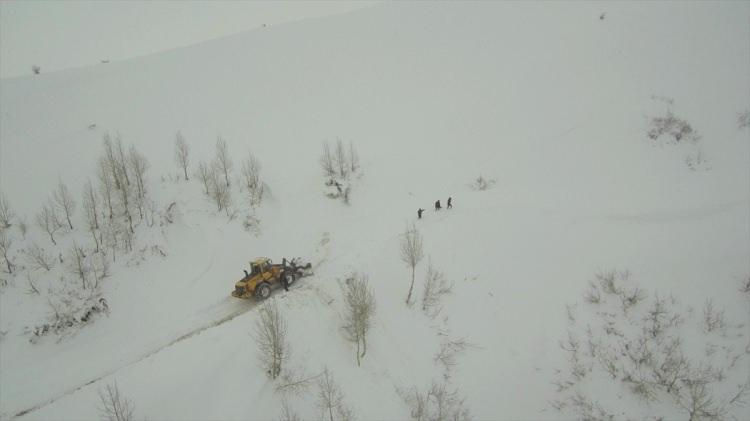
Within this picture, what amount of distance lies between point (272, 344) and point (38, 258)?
627 inches

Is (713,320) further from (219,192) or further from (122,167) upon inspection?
(122,167)

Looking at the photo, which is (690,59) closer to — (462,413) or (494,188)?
(494,188)

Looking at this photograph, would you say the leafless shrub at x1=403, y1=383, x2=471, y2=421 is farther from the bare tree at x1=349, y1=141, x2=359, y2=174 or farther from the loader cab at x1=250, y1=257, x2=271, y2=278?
the bare tree at x1=349, y1=141, x2=359, y2=174

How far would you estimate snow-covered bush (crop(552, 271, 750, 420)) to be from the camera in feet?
38.8

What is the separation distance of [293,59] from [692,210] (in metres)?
45.5

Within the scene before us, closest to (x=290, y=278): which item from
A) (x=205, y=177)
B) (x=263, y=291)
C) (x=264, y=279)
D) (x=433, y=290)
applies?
(x=264, y=279)

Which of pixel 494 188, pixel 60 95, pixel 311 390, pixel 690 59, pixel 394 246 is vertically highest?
pixel 60 95

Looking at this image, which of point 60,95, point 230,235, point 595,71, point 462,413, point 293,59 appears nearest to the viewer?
point 462,413

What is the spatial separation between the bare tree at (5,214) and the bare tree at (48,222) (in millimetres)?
1333

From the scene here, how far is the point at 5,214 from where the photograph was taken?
21062mm

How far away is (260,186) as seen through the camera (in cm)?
2797

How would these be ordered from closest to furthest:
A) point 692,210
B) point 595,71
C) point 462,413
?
point 462,413, point 692,210, point 595,71

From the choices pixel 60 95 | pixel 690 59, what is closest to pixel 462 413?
pixel 690 59

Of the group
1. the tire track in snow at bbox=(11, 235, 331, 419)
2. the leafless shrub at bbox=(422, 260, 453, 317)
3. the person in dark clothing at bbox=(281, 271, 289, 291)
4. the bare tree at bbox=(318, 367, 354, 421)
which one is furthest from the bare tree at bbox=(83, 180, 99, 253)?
the leafless shrub at bbox=(422, 260, 453, 317)
